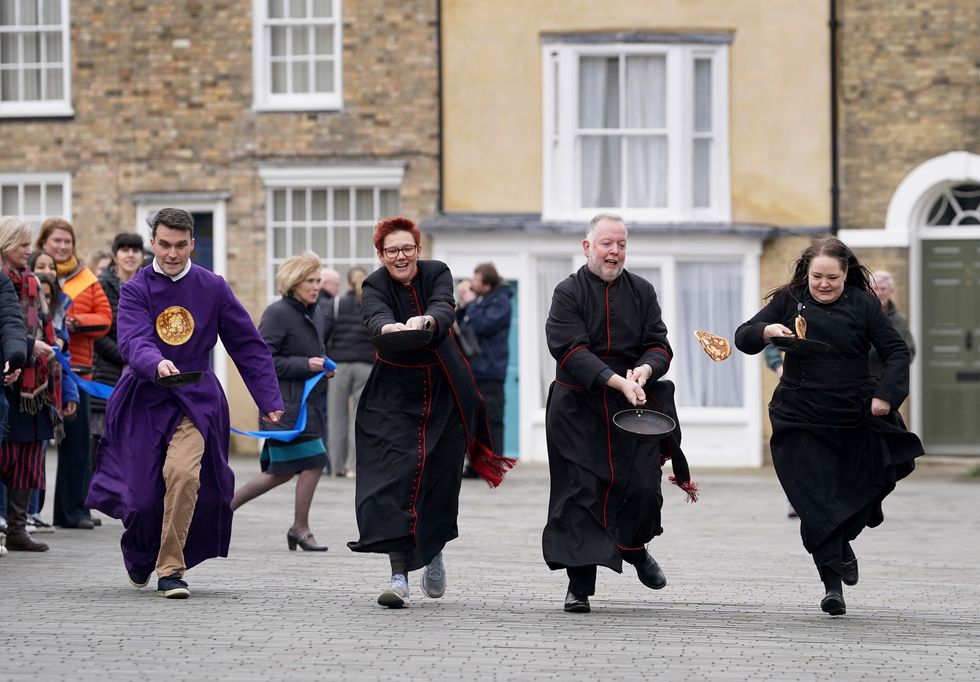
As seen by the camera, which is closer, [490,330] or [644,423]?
[644,423]

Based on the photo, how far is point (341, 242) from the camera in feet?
72.1

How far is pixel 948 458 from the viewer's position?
20.9m

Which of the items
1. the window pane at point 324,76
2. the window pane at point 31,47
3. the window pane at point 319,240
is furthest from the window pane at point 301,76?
the window pane at point 31,47

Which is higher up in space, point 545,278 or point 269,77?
point 269,77

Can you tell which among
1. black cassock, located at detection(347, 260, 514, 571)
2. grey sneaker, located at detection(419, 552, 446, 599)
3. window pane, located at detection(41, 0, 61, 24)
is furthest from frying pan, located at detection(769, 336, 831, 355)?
window pane, located at detection(41, 0, 61, 24)

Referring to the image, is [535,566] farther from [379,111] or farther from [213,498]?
[379,111]

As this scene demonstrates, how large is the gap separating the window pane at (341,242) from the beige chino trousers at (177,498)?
1262cm

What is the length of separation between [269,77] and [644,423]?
14.1m

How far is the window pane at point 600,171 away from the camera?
2139cm

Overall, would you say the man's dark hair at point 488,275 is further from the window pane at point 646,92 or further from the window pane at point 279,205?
the window pane at point 279,205

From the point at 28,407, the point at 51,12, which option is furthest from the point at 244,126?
the point at 28,407

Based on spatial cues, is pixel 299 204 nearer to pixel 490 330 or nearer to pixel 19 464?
pixel 490 330

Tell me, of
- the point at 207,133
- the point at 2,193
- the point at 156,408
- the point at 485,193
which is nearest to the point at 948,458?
the point at 485,193

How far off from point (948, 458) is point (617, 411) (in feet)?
41.9
